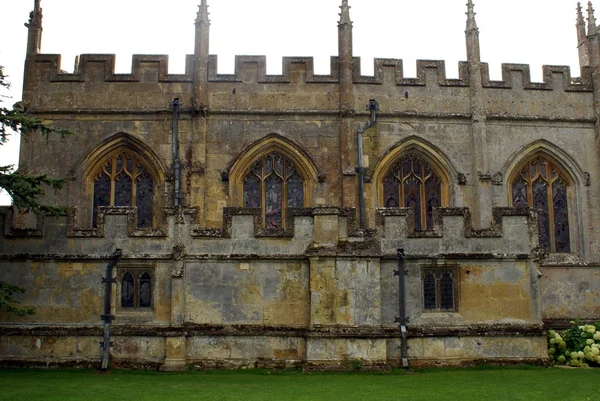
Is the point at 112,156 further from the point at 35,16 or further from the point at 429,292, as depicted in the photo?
the point at 429,292

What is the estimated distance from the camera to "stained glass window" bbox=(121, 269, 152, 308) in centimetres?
1461

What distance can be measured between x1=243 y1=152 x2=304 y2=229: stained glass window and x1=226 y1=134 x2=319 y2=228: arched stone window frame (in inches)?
5.2

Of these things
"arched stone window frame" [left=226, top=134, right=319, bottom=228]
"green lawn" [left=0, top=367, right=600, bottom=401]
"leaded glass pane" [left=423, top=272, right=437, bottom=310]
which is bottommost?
"green lawn" [left=0, top=367, right=600, bottom=401]

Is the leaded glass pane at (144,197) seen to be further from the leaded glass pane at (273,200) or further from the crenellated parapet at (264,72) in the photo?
the crenellated parapet at (264,72)

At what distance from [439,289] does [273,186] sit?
8223 millimetres

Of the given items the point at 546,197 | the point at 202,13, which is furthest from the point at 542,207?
the point at 202,13

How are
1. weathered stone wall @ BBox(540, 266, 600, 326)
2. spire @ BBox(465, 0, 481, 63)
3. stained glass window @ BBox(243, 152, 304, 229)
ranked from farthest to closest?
spire @ BBox(465, 0, 481, 63), stained glass window @ BBox(243, 152, 304, 229), weathered stone wall @ BBox(540, 266, 600, 326)

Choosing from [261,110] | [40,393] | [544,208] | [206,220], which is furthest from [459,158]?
[40,393]

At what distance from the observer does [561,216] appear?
2233 cm

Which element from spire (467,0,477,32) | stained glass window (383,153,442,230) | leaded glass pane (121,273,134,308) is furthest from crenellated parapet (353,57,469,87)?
leaded glass pane (121,273,134,308)

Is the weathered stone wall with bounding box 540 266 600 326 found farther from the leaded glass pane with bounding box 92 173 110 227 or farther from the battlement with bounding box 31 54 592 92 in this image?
the leaded glass pane with bounding box 92 173 110 227

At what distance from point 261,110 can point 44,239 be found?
28.9ft

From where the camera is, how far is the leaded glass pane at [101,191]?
21.4 metres

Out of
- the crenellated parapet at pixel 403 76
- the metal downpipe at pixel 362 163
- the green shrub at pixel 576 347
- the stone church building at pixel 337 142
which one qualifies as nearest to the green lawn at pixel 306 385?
the green shrub at pixel 576 347
